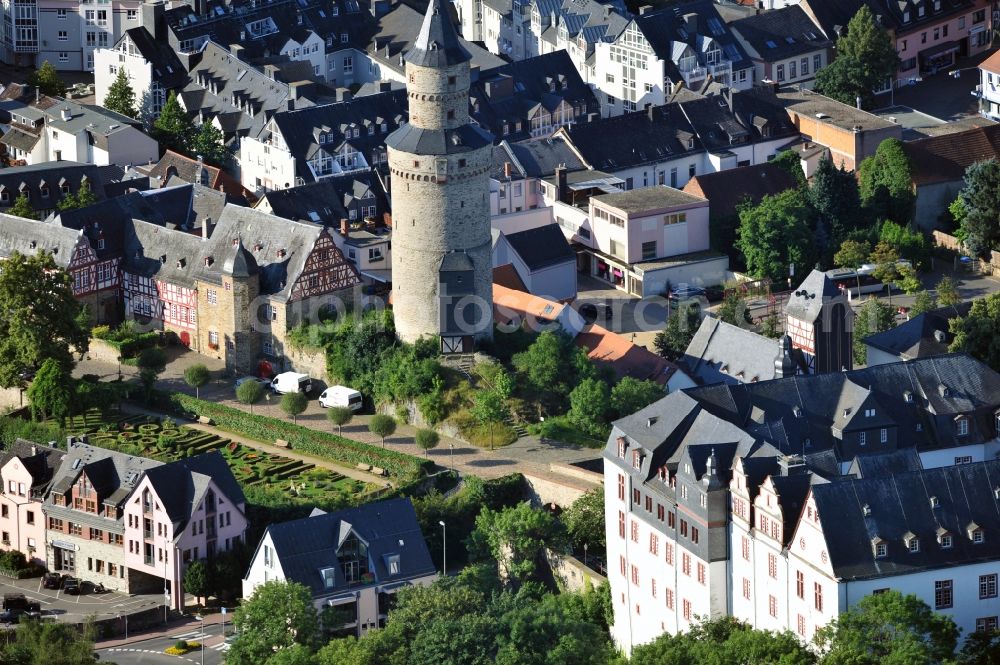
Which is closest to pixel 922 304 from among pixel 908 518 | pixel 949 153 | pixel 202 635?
pixel 949 153

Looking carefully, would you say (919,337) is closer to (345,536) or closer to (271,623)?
(345,536)

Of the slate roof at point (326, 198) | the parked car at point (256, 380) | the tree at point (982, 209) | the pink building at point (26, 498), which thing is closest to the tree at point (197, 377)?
the parked car at point (256, 380)

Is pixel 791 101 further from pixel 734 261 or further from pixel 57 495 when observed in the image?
pixel 57 495

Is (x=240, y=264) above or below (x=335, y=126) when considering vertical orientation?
below

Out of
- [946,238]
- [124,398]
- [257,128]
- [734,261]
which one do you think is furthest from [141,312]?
[946,238]

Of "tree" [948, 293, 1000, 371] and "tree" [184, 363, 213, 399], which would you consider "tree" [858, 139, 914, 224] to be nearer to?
"tree" [948, 293, 1000, 371]

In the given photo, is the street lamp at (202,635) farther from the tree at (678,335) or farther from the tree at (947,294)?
the tree at (947,294)

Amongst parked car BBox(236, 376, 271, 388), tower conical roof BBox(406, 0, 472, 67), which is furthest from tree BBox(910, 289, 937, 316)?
parked car BBox(236, 376, 271, 388)
